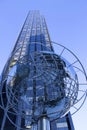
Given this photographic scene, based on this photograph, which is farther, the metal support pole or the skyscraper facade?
the skyscraper facade

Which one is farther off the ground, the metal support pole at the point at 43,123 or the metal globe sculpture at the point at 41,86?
the metal globe sculpture at the point at 41,86

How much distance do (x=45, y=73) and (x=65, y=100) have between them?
56cm

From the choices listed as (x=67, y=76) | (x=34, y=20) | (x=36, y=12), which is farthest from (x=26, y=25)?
(x=67, y=76)

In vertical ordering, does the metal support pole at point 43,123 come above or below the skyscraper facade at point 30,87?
below

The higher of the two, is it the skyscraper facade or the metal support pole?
the skyscraper facade

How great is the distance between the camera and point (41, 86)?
15.5 feet

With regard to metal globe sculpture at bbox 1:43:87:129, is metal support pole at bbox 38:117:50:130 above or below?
below

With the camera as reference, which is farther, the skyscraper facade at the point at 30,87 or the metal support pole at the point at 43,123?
the skyscraper facade at the point at 30,87

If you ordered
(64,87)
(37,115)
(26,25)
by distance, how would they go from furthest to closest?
(26,25)
(64,87)
(37,115)

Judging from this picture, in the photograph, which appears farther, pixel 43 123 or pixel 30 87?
pixel 30 87

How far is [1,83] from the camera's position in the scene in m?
4.90

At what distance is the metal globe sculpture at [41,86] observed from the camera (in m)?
4.62

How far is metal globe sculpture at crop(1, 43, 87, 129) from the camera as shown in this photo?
4.62 metres

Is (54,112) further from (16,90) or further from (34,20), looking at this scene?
(34,20)
